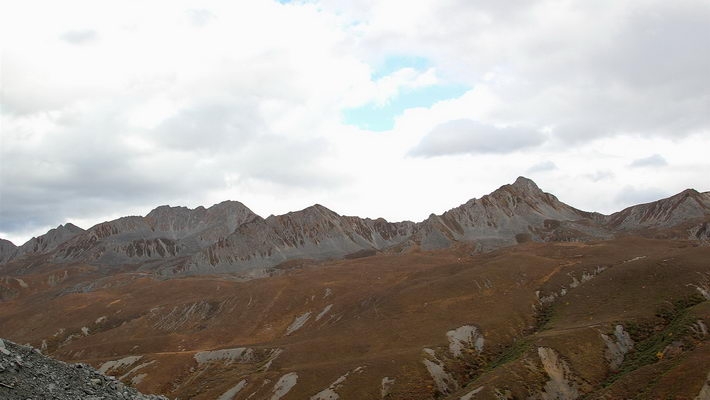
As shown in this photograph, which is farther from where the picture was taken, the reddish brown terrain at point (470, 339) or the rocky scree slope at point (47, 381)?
the reddish brown terrain at point (470, 339)

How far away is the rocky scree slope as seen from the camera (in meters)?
26.2

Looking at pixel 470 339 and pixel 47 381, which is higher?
pixel 47 381

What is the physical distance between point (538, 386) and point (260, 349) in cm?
5023

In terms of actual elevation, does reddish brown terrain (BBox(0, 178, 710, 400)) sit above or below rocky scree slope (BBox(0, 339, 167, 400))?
below

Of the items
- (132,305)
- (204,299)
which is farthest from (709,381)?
(132,305)

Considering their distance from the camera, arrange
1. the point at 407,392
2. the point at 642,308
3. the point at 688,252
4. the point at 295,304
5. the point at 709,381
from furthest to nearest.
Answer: the point at 295,304, the point at 688,252, the point at 642,308, the point at 407,392, the point at 709,381

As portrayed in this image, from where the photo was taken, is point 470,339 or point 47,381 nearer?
point 47,381

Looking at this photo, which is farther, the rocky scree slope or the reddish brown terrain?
the reddish brown terrain

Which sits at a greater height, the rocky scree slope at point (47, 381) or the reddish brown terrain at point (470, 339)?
the rocky scree slope at point (47, 381)

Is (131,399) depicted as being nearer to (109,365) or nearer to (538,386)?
(538,386)

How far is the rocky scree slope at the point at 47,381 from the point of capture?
86.0ft

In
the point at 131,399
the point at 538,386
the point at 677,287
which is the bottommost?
the point at 538,386

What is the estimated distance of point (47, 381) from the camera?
28.5 metres

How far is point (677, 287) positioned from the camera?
72625 millimetres
